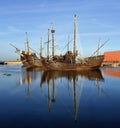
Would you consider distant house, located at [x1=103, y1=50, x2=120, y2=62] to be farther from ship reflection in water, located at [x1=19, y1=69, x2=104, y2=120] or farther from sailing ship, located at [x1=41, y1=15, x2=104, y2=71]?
ship reflection in water, located at [x1=19, y1=69, x2=104, y2=120]

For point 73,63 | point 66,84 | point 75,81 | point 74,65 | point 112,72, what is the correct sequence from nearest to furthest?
1. point 66,84
2. point 75,81
3. point 112,72
4. point 74,65
5. point 73,63

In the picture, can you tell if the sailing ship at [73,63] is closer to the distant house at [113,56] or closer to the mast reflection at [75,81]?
the mast reflection at [75,81]

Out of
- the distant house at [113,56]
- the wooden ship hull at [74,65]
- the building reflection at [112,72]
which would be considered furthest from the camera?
the distant house at [113,56]

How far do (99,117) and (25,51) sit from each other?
90640mm

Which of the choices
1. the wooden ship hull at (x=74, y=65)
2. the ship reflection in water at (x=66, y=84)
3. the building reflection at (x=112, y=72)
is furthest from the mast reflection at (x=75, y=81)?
the wooden ship hull at (x=74, y=65)

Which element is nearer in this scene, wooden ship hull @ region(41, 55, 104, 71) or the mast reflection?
the mast reflection

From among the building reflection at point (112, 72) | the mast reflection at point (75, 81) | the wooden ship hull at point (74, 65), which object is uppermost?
the wooden ship hull at point (74, 65)

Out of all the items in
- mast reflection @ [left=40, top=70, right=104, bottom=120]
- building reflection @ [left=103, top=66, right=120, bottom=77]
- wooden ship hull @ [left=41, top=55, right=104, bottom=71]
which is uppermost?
wooden ship hull @ [left=41, top=55, right=104, bottom=71]

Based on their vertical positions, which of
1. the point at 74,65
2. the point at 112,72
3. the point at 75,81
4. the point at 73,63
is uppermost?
the point at 73,63

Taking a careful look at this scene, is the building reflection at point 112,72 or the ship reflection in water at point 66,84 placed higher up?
the ship reflection in water at point 66,84

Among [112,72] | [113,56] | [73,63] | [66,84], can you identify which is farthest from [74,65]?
[113,56]

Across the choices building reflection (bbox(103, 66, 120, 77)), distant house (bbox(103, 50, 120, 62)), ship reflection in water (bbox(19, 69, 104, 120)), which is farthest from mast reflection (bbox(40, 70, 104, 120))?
distant house (bbox(103, 50, 120, 62))

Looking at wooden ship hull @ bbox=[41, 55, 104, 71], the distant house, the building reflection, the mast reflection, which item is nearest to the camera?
the mast reflection

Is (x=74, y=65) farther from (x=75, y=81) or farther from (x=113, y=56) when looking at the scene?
(x=113, y=56)
